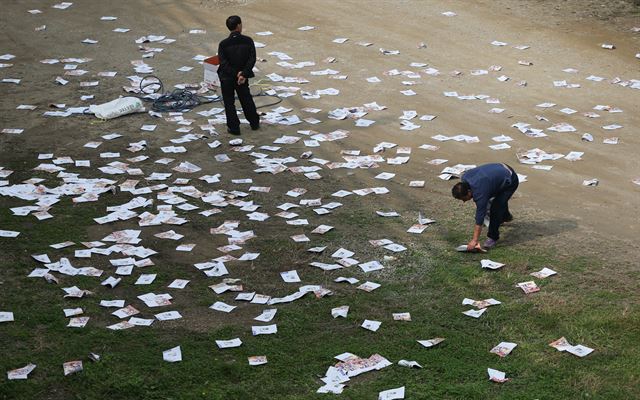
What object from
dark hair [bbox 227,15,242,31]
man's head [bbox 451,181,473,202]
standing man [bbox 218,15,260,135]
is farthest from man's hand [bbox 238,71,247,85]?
man's head [bbox 451,181,473,202]

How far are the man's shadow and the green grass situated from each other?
0.27 meters

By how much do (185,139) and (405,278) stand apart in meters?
5.10

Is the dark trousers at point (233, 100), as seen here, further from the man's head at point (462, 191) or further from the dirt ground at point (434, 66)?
the man's head at point (462, 191)

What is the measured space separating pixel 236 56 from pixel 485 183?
5.10 meters

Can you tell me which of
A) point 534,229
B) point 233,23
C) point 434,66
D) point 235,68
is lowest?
point 534,229

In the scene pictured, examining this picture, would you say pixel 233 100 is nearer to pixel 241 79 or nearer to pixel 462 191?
pixel 241 79

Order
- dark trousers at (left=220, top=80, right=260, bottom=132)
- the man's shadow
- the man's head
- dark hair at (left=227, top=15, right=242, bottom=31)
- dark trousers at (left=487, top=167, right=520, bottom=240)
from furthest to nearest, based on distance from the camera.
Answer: dark trousers at (left=220, top=80, right=260, bottom=132) < dark hair at (left=227, top=15, right=242, bottom=31) < the man's shadow < dark trousers at (left=487, top=167, right=520, bottom=240) < the man's head

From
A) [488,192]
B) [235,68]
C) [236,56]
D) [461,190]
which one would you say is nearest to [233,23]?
[236,56]

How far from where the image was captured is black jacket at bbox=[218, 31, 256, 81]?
1355cm

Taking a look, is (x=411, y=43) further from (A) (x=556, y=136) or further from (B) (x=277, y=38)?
(A) (x=556, y=136)

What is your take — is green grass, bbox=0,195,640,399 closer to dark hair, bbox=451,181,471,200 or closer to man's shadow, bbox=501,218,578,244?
man's shadow, bbox=501,218,578,244

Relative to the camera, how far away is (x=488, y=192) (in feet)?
32.3

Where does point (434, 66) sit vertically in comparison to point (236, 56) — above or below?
below

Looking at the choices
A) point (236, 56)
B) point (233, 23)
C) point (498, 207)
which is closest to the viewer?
point (498, 207)
